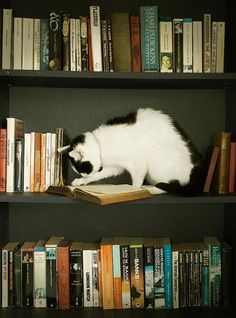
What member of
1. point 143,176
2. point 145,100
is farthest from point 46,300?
point 145,100

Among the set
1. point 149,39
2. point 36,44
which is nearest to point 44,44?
point 36,44

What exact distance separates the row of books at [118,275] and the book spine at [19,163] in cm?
25

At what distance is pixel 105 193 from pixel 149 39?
1.89ft

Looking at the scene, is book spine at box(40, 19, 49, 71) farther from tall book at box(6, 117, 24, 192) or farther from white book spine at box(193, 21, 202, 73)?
white book spine at box(193, 21, 202, 73)

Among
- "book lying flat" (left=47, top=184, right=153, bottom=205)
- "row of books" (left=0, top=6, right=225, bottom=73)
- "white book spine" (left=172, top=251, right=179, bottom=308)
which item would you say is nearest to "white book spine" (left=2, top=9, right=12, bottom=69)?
"row of books" (left=0, top=6, right=225, bottom=73)

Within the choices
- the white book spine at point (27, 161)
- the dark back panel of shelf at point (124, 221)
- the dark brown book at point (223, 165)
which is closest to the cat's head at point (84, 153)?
the white book spine at point (27, 161)

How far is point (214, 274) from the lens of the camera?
4.33 feet

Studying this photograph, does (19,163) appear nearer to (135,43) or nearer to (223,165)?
(135,43)

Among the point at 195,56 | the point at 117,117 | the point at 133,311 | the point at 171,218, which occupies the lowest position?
the point at 133,311

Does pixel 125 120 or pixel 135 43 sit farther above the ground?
pixel 135 43

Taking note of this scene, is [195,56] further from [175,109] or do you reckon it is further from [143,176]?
[143,176]

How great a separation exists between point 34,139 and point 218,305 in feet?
3.04

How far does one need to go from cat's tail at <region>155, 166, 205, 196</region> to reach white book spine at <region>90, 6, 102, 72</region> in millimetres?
475

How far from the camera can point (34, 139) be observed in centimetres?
130
